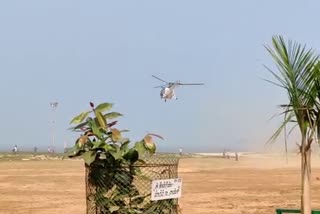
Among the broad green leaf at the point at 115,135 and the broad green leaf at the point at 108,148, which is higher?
the broad green leaf at the point at 115,135

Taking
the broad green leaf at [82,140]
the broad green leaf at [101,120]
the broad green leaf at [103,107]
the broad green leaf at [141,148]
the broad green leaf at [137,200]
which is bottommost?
the broad green leaf at [137,200]

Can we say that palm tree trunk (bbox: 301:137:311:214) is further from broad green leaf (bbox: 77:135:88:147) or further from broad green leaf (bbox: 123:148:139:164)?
broad green leaf (bbox: 77:135:88:147)

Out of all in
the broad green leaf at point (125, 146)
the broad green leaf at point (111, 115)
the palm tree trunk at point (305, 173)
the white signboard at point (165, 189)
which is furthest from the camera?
the palm tree trunk at point (305, 173)

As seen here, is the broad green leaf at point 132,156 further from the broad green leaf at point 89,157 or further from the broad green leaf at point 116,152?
the broad green leaf at point 89,157

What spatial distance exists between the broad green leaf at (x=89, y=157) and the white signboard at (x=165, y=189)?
1.39ft

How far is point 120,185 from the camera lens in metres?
4.15

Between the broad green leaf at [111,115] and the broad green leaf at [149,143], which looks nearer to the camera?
the broad green leaf at [149,143]

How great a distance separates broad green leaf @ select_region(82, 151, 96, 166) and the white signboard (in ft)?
1.39

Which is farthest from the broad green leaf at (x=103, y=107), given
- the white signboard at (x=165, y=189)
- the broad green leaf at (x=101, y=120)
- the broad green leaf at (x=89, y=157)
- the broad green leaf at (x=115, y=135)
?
Answer: the white signboard at (x=165, y=189)

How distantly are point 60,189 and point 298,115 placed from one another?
64.8ft

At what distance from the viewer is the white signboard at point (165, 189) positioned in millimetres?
4129

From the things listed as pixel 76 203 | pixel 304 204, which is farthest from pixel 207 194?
pixel 304 204

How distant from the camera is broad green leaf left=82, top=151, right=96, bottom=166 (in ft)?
13.6

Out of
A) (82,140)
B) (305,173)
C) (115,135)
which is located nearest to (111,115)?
(115,135)
